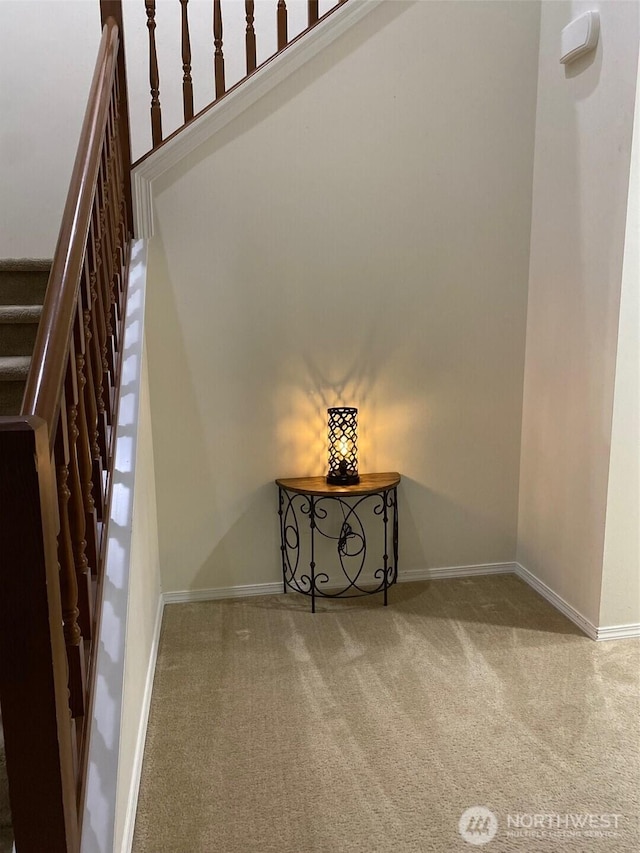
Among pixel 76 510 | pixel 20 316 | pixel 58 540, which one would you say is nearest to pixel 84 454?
pixel 76 510

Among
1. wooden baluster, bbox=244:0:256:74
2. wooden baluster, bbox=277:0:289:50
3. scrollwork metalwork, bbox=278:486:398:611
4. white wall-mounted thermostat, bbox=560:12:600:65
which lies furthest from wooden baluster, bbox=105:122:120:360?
white wall-mounted thermostat, bbox=560:12:600:65

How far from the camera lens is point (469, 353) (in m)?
3.17

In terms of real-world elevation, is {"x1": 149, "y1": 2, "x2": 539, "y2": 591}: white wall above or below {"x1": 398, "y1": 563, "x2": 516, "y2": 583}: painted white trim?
above

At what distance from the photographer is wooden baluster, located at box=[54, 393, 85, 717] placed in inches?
49.4

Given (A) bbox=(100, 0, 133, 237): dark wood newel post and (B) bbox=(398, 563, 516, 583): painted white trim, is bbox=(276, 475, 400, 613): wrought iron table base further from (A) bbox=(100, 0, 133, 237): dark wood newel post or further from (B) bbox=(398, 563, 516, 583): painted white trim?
(A) bbox=(100, 0, 133, 237): dark wood newel post

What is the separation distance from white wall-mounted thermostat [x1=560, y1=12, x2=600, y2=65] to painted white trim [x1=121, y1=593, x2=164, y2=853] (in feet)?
9.02

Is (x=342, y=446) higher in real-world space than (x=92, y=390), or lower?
lower

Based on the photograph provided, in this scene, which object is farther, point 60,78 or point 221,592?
point 60,78

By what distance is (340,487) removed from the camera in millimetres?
2932

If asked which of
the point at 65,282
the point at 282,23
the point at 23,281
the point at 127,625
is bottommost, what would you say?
the point at 127,625

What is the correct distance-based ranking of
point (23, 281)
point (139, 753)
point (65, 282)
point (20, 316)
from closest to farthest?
point (65, 282), point (139, 753), point (20, 316), point (23, 281)

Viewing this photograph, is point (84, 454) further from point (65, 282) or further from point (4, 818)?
point (4, 818)

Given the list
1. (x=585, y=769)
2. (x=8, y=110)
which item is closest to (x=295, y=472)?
(x=585, y=769)

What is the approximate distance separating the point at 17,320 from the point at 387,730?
180 centimetres
